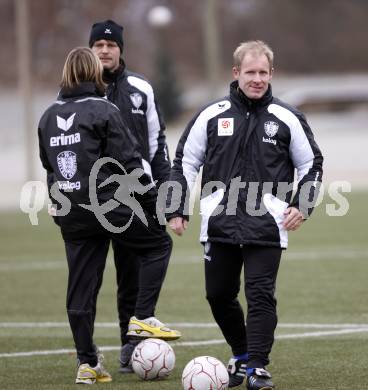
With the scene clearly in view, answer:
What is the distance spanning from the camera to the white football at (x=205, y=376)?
641 cm

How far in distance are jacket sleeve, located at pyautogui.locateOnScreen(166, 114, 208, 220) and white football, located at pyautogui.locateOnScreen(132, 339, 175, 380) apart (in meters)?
0.94

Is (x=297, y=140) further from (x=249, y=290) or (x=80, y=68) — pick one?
(x=80, y=68)

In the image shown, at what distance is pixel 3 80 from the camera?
60.4m

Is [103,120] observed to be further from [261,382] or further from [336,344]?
[336,344]

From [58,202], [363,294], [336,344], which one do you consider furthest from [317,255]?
[58,202]

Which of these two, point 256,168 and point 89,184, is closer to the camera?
point 256,168

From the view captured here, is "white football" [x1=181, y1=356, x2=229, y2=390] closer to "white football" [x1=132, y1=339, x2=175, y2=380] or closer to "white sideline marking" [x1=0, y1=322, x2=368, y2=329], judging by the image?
"white football" [x1=132, y1=339, x2=175, y2=380]

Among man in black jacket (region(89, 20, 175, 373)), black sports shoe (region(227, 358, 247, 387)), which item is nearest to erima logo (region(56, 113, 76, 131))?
man in black jacket (region(89, 20, 175, 373))

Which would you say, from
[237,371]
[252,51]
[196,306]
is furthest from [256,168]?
[196,306]

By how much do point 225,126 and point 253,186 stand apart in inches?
16.3

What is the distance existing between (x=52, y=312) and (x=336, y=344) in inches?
136

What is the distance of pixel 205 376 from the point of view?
6418 millimetres

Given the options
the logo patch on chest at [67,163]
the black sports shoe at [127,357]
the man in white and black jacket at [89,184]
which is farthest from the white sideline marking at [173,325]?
the logo patch on chest at [67,163]

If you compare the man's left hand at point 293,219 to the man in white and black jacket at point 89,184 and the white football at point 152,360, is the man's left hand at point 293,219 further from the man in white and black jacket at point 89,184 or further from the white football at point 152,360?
the white football at point 152,360
